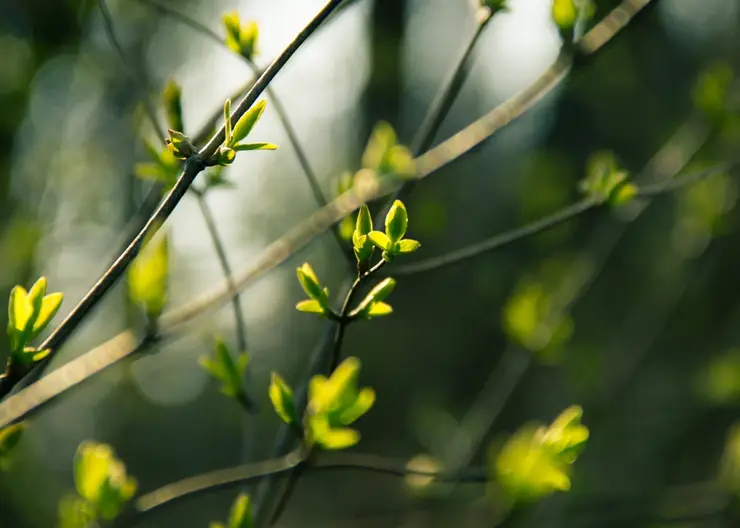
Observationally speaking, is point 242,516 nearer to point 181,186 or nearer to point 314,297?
point 314,297

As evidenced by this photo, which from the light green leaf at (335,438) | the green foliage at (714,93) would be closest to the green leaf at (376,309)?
the light green leaf at (335,438)

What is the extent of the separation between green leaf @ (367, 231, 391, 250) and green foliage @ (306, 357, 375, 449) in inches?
4.8

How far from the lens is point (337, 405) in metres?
0.71

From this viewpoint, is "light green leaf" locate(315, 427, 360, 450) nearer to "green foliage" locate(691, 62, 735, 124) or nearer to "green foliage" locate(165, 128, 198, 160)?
"green foliage" locate(165, 128, 198, 160)

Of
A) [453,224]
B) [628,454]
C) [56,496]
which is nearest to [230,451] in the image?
[56,496]

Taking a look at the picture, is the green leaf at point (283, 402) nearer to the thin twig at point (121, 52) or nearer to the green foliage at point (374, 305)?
the green foliage at point (374, 305)

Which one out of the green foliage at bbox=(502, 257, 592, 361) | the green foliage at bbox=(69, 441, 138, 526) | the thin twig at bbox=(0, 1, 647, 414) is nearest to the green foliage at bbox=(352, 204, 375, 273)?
the thin twig at bbox=(0, 1, 647, 414)

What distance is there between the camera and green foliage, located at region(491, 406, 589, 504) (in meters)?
0.87

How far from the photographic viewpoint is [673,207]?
3.76 m

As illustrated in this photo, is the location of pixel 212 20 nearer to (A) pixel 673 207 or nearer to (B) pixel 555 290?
(B) pixel 555 290

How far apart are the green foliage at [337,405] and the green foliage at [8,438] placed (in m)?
0.40

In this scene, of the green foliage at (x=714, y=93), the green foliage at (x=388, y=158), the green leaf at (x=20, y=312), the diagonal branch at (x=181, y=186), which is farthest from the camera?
the green foliage at (x=714, y=93)

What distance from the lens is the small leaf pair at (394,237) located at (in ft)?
2.37

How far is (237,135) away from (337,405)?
29 cm
